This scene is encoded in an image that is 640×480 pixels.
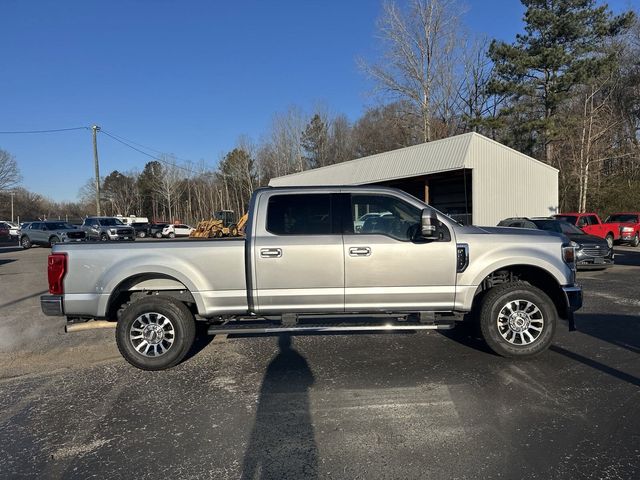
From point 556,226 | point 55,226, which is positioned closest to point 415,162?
point 556,226

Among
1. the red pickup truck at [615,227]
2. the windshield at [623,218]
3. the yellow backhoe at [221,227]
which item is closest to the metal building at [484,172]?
the windshield at [623,218]

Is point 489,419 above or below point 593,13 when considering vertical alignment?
below

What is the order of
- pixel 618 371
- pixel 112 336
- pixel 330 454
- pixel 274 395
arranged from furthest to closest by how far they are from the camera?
1. pixel 112 336
2. pixel 618 371
3. pixel 274 395
4. pixel 330 454

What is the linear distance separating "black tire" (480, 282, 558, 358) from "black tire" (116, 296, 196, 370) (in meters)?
3.48

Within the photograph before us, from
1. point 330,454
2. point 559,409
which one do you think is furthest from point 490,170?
point 330,454

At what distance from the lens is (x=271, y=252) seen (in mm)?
4988

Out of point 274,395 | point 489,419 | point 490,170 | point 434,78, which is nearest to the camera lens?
point 489,419

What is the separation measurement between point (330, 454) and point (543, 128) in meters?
36.6

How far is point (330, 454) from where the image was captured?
130 inches

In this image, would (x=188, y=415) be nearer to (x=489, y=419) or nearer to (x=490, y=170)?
(x=489, y=419)

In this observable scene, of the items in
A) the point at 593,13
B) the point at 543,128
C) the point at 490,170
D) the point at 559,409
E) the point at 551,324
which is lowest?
the point at 559,409

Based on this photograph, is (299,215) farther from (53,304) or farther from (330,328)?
(53,304)

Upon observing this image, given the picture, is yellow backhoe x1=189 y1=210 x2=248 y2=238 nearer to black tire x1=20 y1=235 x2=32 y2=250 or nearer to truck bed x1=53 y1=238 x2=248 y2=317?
truck bed x1=53 y1=238 x2=248 y2=317

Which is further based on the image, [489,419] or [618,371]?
[618,371]
